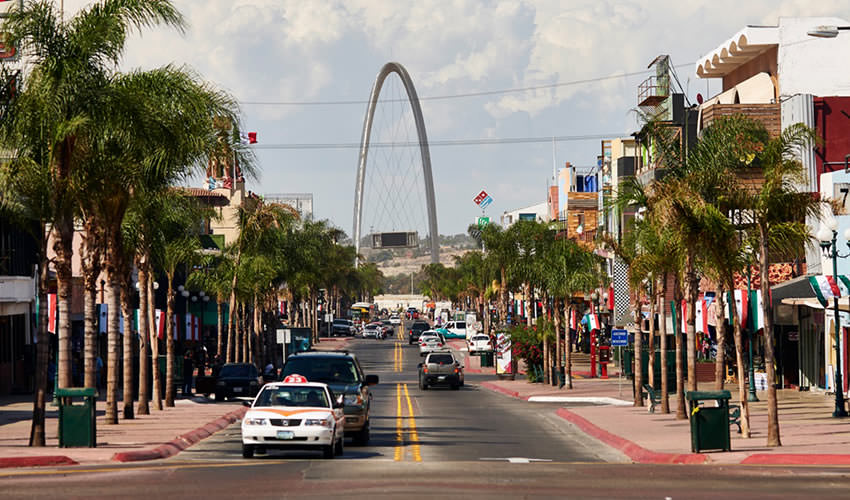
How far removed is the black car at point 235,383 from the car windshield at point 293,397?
82.6 feet

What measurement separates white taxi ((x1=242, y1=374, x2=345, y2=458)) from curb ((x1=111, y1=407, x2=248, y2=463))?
1.90m

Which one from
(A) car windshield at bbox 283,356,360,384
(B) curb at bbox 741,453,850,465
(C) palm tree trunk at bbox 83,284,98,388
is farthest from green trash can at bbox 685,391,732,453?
(C) palm tree trunk at bbox 83,284,98,388

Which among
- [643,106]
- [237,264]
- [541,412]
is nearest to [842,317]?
[541,412]

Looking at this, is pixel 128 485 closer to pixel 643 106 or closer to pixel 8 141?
pixel 8 141

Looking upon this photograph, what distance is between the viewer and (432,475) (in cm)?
2045

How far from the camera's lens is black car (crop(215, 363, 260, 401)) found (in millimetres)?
50281

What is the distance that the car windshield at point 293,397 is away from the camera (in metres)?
25.3

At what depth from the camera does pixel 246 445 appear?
2466cm

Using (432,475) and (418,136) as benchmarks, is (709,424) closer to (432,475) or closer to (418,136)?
(432,475)

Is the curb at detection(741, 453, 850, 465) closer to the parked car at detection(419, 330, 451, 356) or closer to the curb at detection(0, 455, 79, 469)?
the curb at detection(0, 455, 79, 469)

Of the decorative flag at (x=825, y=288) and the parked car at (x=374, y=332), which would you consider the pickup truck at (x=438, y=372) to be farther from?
the parked car at (x=374, y=332)

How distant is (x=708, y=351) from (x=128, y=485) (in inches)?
1886

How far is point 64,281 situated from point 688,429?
1597 centimetres

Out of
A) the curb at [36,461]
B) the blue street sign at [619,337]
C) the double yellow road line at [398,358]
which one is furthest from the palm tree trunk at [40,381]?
the double yellow road line at [398,358]
